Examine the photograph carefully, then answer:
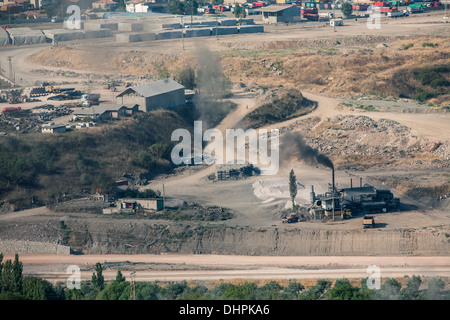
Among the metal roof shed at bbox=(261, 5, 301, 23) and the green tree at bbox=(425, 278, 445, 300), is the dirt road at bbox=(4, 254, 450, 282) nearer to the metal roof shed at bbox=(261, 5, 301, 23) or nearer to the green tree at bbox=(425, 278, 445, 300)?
the green tree at bbox=(425, 278, 445, 300)

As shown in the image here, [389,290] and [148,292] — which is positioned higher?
[148,292]

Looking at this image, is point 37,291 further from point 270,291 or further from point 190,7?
point 190,7

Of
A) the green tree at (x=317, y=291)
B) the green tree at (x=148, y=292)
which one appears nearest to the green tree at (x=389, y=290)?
the green tree at (x=317, y=291)

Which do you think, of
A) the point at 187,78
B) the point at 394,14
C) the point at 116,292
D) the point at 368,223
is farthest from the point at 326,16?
the point at 116,292

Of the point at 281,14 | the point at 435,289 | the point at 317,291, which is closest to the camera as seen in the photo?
the point at 317,291

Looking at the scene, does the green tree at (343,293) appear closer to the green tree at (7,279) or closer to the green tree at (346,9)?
the green tree at (7,279)

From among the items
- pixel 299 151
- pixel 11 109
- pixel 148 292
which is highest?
pixel 11 109
